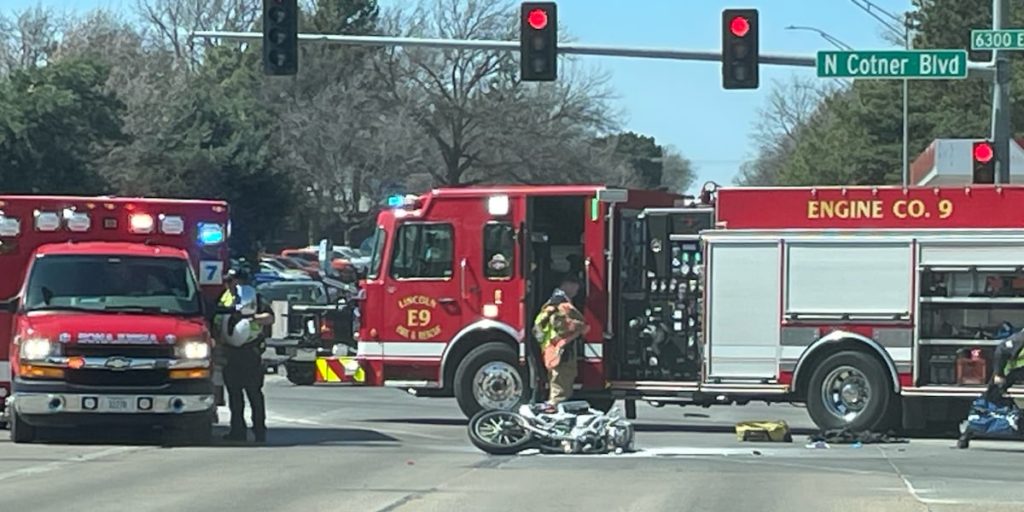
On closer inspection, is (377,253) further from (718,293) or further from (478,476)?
(478,476)

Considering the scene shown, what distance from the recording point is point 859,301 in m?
19.5

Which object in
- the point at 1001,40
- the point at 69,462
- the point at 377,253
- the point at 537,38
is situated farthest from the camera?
the point at 537,38

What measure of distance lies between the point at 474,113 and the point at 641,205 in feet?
176

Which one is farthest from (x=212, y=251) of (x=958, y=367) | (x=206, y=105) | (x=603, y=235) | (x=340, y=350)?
(x=206, y=105)

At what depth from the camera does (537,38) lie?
2419 centimetres

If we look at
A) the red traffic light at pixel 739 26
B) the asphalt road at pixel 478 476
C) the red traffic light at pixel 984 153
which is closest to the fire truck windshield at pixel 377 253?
the asphalt road at pixel 478 476

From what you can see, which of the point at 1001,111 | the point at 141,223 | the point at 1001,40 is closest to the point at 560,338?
the point at 141,223

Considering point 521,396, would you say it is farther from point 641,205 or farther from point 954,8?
point 954,8

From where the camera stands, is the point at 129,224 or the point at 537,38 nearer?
the point at 129,224

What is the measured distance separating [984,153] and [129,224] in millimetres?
12072

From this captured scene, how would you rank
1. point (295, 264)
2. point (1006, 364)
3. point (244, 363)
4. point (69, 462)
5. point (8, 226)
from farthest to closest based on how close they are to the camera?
point (295, 264), point (8, 226), point (244, 363), point (1006, 364), point (69, 462)

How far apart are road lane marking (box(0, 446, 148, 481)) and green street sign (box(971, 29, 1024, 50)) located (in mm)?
12253

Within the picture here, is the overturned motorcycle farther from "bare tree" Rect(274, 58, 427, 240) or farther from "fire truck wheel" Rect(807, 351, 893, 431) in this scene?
"bare tree" Rect(274, 58, 427, 240)

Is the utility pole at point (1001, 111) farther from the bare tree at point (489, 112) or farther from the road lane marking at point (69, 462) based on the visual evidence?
the bare tree at point (489, 112)
